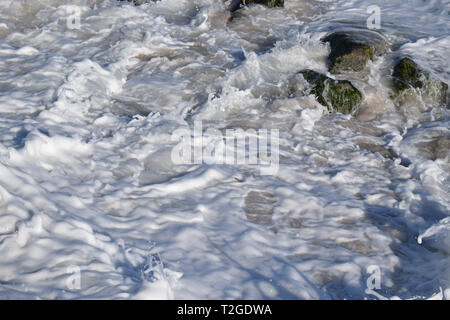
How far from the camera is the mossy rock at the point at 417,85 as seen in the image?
6914 mm

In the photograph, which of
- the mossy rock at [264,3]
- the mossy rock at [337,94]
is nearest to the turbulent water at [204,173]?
the mossy rock at [337,94]

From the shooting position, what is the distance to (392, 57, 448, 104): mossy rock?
6914 millimetres

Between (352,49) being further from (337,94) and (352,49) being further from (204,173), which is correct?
(204,173)

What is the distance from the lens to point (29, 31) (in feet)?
27.1

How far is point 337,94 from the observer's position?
6.69m

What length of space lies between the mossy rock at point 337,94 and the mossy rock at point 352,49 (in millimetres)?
688

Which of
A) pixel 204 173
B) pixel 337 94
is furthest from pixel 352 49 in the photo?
pixel 204 173

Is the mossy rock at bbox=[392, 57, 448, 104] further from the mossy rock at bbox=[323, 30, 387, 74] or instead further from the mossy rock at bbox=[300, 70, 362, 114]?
the mossy rock at bbox=[300, 70, 362, 114]

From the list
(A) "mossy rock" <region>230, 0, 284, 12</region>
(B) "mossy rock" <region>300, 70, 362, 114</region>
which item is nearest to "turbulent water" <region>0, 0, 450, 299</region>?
(B) "mossy rock" <region>300, 70, 362, 114</region>

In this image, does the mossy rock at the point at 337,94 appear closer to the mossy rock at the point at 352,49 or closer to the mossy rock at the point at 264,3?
the mossy rock at the point at 352,49

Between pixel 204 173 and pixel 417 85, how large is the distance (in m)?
4.18

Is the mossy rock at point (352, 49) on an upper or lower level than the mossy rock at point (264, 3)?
lower

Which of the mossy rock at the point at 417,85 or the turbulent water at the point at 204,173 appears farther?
the mossy rock at the point at 417,85

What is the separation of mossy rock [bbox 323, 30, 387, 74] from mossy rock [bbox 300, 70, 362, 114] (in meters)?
0.69
